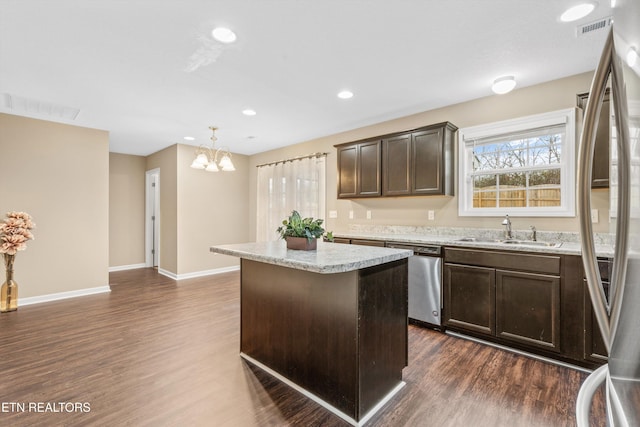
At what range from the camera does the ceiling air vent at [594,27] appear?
2.04 metres

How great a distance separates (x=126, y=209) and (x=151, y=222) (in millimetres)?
544

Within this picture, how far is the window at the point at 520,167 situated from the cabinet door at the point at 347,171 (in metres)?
1.35

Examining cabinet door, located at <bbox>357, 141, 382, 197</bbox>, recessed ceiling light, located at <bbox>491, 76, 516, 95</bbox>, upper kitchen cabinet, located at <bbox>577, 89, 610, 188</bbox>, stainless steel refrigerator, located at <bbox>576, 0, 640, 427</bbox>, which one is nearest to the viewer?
stainless steel refrigerator, located at <bbox>576, 0, 640, 427</bbox>

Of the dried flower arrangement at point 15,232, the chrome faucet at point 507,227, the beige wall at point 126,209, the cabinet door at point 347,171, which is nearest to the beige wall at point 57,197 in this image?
the dried flower arrangement at point 15,232

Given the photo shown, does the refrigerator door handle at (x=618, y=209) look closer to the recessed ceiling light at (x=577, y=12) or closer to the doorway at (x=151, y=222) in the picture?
the recessed ceiling light at (x=577, y=12)

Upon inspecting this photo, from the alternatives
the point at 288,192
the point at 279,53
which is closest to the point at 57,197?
the point at 288,192

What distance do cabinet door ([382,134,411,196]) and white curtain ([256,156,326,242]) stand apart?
138 centimetres

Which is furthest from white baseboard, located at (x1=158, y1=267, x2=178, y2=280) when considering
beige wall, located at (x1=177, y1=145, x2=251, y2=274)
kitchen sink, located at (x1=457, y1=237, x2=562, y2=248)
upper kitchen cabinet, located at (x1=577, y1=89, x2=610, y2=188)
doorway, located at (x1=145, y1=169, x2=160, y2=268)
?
upper kitchen cabinet, located at (x1=577, y1=89, x2=610, y2=188)

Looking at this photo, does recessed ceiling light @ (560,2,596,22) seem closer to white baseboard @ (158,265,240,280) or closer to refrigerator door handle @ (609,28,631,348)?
refrigerator door handle @ (609,28,631,348)

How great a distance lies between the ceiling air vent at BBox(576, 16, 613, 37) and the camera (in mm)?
2042

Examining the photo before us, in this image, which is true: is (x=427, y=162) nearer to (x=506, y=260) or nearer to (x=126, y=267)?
(x=506, y=260)

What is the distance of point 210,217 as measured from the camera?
5930mm

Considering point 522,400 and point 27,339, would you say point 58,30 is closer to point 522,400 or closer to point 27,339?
point 27,339

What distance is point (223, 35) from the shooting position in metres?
2.22
